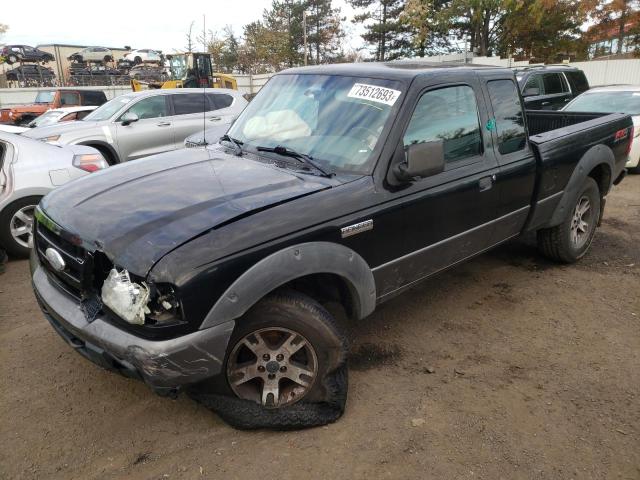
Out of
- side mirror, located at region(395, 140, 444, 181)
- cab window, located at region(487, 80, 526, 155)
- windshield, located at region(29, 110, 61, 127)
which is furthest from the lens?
windshield, located at region(29, 110, 61, 127)

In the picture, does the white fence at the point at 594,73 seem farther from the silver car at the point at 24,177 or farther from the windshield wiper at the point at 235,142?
the windshield wiper at the point at 235,142

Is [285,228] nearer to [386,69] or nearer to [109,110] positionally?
[386,69]

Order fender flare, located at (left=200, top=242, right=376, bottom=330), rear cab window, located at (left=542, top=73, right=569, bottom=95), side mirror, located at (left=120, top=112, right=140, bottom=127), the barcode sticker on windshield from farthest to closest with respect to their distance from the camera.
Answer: rear cab window, located at (left=542, top=73, right=569, bottom=95) < side mirror, located at (left=120, top=112, right=140, bottom=127) < the barcode sticker on windshield < fender flare, located at (left=200, top=242, right=376, bottom=330)

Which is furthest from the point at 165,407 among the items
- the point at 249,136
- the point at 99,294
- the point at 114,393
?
the point at 249,136

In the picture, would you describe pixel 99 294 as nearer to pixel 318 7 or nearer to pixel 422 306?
pixel 422 306

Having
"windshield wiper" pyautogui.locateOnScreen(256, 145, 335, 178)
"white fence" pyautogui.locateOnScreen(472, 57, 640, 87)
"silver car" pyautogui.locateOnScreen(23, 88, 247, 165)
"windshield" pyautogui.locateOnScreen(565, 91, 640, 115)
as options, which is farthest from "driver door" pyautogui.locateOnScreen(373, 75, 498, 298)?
"white fence" pyautogui.locateOnScreen(472, 57, 640, 87)

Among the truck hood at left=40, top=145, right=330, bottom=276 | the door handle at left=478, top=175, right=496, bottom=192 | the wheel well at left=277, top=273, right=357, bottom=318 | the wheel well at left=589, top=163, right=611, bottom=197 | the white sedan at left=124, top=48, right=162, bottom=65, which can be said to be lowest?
the wheel well at left=277, top=273, right=357, bottom=318

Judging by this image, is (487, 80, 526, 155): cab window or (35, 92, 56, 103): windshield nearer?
(487, 80, 526, 155): cab window

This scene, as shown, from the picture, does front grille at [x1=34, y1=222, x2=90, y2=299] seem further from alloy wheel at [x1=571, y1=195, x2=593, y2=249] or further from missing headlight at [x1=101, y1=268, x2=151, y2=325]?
alloy wheel at [x1=571, y1=195, x2=593, y2=249]

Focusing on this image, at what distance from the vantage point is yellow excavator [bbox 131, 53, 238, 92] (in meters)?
16.6

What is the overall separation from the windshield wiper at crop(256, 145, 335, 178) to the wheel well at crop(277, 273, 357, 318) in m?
0.62

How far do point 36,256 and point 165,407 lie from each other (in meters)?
1.27

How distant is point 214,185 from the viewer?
9.52ft

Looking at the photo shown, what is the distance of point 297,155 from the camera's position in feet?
10.6
